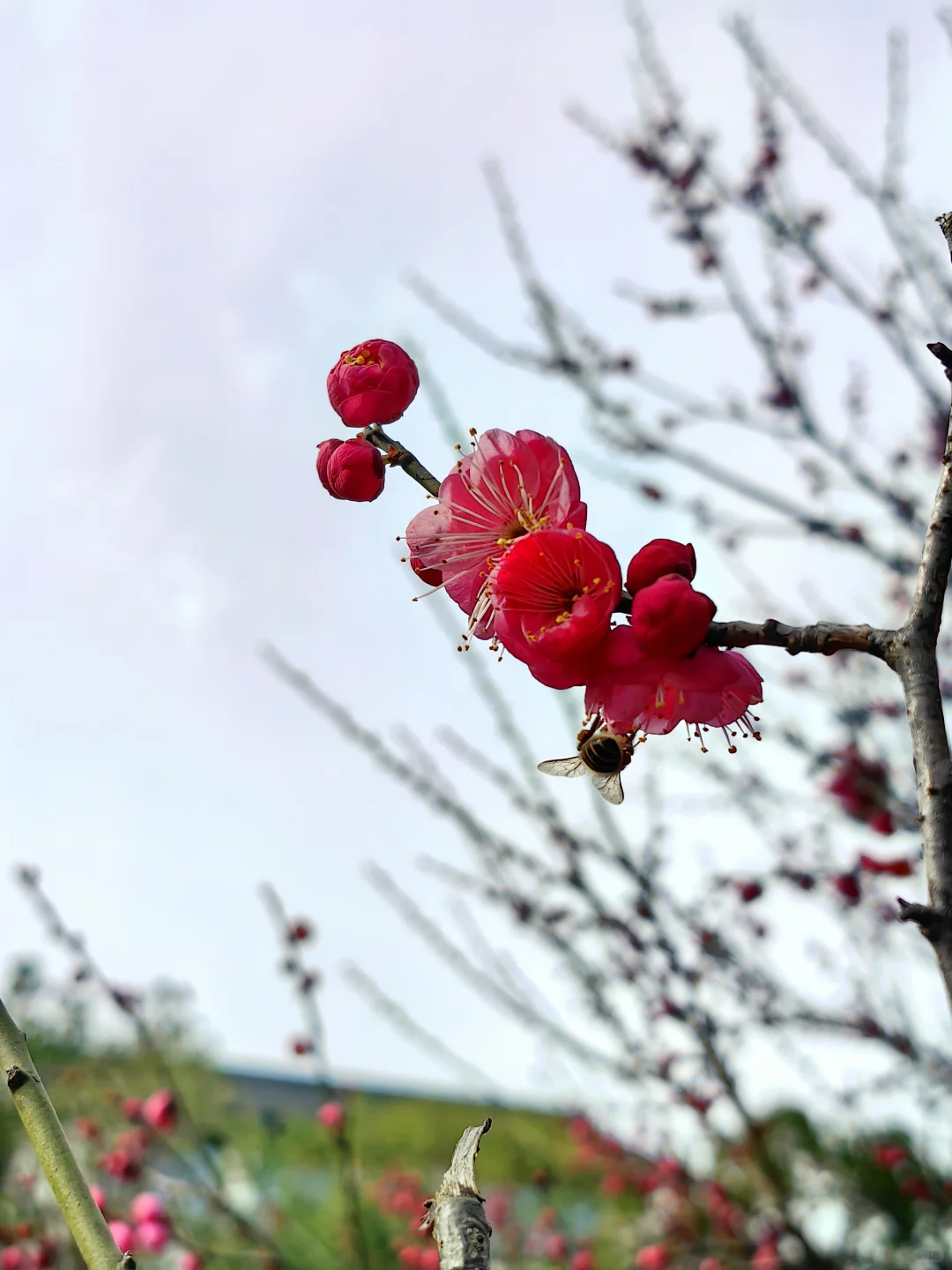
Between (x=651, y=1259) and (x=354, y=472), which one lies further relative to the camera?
(x=651, y=1259)

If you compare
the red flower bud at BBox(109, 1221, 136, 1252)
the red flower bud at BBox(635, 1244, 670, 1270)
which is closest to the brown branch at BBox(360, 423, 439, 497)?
the red flower bud at BBox(109, 1221, 136, 1252)

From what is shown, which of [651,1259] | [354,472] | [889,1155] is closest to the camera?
[354,472]

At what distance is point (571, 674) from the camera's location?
1.16 meters

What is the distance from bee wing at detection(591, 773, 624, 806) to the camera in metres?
1.22

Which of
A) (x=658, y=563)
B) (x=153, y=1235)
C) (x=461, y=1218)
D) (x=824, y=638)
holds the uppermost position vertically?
(x=658, y=563)

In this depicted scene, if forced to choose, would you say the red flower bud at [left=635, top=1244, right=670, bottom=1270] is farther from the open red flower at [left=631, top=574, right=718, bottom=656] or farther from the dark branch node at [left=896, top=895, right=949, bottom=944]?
the dark branch node at [left=896, top=895, right=949, bottom=944]

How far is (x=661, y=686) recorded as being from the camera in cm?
113

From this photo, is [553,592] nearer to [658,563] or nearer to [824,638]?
[658,563]

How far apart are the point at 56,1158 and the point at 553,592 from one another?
71 cm

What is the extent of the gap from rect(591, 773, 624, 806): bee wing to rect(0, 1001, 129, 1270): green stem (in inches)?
25.3

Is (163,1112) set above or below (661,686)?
above

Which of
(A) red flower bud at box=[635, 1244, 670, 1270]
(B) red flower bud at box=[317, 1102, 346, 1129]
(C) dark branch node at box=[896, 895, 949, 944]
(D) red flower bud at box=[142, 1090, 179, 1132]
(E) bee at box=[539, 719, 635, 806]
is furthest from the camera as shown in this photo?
(A) red flower bud at box=[635, 1244, 670, 1270]

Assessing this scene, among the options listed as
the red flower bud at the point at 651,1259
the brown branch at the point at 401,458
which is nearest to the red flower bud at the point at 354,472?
the brown branch at the point at 401,458

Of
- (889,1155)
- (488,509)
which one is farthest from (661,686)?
(889,1155)
